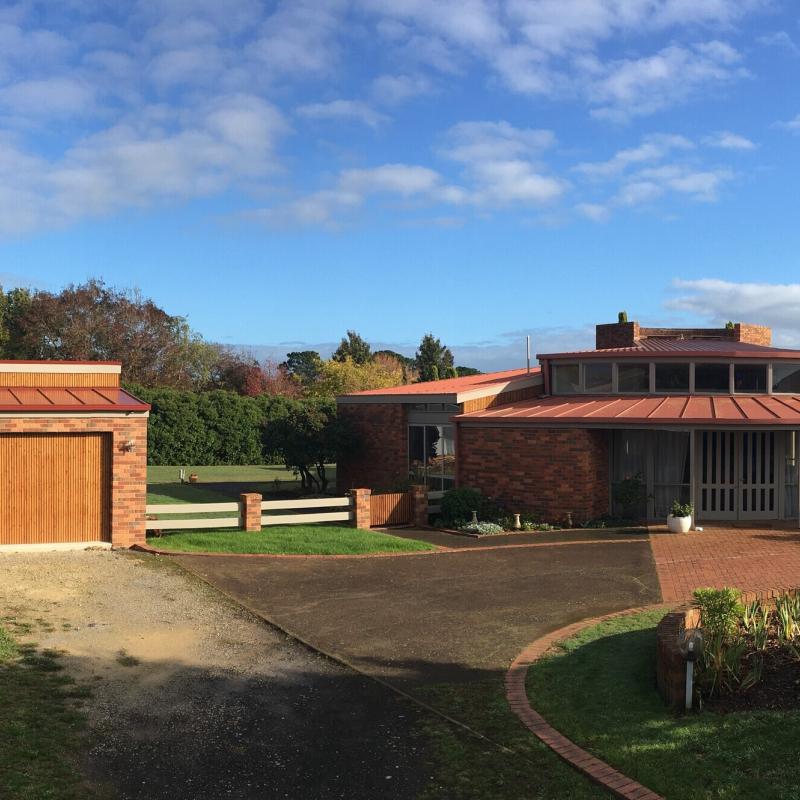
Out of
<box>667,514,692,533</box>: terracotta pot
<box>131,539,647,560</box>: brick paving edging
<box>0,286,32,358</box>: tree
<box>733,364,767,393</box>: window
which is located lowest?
<box>131,539,647,560</box>: brick paving edging

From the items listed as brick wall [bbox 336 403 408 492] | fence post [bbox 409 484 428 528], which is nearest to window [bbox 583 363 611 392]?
brick wall [bbox 336 403 408 492]

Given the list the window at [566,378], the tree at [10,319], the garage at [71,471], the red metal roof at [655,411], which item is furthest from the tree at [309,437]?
the tree at [10,319]

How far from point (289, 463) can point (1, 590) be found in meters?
14.4

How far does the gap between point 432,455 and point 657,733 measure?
16.6m

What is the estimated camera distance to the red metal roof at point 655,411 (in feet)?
61.7

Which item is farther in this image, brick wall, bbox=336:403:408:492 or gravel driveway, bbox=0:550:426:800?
brick wall, bbox=336:403:408:492

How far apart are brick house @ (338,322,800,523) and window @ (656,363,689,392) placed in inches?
1.1

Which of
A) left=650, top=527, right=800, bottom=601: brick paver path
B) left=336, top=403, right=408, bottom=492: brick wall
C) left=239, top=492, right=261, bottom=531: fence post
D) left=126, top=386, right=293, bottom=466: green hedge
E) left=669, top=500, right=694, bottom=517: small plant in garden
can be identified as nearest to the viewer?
left=650, top=527, right=800, bottom=601: brick paver path

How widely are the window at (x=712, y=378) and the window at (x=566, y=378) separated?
3.30 m

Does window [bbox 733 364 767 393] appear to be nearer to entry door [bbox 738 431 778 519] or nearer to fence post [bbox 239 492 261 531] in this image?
entry door [bbox 738 431 778 519]

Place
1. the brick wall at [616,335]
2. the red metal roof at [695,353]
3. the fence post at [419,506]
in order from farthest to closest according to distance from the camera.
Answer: the brick wall at [616,335], the red metal roof at [695,353], the fence post at [419,506]

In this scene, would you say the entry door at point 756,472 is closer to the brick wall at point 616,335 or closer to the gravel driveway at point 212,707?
the brick wall at point 616,335

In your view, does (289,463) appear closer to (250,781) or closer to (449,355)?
(250,781)

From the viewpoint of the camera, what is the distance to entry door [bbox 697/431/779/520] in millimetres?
19812
